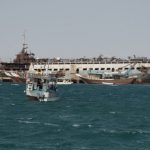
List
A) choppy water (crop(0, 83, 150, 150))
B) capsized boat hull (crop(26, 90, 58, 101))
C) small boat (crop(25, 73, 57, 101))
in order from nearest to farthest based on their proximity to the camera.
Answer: choppy water (crop(0, 83, 150, 150))
small boat (crop(25, 73, 57, 101))
capsized boat hull (crop(26, 90, 58, 101))

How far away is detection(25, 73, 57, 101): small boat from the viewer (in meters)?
96.3

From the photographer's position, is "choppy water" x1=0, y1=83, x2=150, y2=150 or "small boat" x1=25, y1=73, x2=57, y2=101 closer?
"choppy water" x1=0, y1=83, x2=150, y2=150

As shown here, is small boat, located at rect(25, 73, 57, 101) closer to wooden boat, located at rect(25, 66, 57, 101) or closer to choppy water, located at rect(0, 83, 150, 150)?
wooden boat, located at rect(25, 66, 57, 101)

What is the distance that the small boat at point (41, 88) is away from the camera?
96.3 m

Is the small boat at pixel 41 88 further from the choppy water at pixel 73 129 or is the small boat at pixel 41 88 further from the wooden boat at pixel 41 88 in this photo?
the choppy water at pixel 73 129

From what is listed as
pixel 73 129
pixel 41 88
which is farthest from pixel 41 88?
pixel 73 129

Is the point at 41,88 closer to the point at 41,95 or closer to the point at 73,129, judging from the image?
the point at 41,95

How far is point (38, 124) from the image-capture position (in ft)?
200

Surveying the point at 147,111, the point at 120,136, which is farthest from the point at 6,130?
the point at 147,111

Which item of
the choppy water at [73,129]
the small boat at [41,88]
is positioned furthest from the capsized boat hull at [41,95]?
the choppy water at [73,129]

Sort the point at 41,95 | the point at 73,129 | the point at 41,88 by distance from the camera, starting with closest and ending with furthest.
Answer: the point at 73,129, the point at 41,95, the point at 41,88

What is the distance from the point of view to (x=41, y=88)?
96938 mm

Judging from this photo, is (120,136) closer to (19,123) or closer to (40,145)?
(40,145)

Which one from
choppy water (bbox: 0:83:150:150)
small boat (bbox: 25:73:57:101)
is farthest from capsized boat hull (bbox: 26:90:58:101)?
choppy water (bbox: 0:83:150:150)
